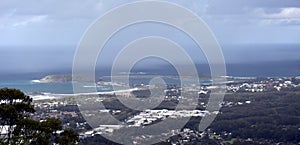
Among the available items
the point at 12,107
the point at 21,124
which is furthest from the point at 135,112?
the point at 12,107

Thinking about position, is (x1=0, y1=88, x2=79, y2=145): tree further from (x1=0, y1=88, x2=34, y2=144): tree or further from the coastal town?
the coastal town

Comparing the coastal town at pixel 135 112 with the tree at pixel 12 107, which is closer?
the tree at pixel 12 107

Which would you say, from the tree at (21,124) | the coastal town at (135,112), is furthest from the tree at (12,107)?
the coastal town at (135,112)

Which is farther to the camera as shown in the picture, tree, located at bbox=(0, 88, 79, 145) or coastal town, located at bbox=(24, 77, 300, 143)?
coastal town, located at bbox=(24, 77, 300, 143)

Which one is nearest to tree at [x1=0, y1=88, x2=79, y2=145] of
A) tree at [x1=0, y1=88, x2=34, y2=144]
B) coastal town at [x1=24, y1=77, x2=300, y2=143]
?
tree at [x1=0, y1=88, x2=34, y2=144]

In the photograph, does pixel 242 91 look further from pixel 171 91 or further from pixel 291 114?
pixel 291 114

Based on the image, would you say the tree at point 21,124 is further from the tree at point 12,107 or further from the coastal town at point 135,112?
the coastal town at point 135,112

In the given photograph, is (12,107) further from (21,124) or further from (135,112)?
(135,112)

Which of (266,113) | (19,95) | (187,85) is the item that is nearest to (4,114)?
(19,95)
